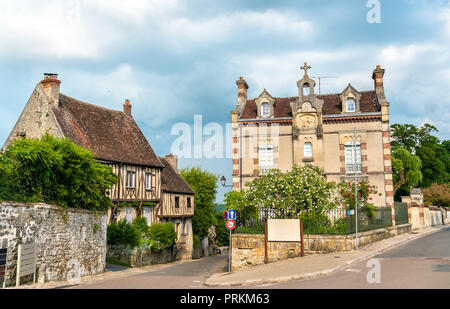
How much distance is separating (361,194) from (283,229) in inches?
401

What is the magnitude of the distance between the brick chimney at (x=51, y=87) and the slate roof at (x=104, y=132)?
0.52 m

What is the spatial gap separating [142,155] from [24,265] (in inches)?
600

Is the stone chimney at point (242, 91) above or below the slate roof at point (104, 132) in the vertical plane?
above

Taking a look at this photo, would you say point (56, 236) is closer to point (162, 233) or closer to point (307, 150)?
point (162, 233)

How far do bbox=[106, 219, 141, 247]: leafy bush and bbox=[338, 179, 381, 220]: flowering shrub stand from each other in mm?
11553

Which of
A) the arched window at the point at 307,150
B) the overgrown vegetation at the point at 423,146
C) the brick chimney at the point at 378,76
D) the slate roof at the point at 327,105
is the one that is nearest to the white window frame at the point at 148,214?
the slate roof at the point at 327,105

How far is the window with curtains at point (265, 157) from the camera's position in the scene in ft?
88.9

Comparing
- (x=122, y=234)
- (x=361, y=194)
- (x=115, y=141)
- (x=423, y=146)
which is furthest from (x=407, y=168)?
(x=122, y=234)

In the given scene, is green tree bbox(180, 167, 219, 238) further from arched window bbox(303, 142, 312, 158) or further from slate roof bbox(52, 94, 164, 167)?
arched window bbox(303, 142, 312, 158)

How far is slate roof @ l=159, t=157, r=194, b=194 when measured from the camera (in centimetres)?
2875

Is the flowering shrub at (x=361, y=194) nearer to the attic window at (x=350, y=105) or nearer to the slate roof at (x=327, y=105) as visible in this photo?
the attic window at (x=350, y=105)

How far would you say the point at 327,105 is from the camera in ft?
91.2

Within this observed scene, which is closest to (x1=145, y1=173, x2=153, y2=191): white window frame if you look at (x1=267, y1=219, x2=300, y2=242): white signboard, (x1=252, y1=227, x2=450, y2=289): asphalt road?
(x1=267, y1=219, x2=300, y2=242): white signboard
